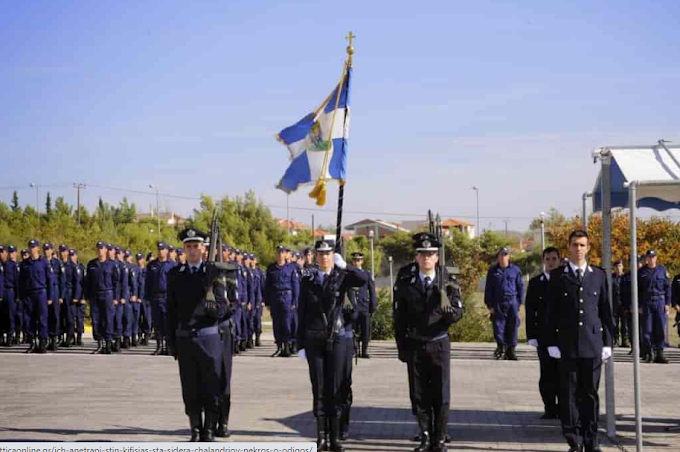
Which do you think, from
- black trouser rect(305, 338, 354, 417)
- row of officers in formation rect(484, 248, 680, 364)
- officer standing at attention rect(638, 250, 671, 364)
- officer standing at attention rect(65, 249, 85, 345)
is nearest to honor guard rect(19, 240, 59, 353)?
officer standing at attention rect(65, 249, 85, 345)

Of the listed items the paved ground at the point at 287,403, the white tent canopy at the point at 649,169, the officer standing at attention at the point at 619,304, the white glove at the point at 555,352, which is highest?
the white tent canopy at the point at 649,169

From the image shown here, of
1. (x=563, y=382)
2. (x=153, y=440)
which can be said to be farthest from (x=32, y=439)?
(x=563, y=382)

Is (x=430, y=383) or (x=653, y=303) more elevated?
(x=653, y=303)

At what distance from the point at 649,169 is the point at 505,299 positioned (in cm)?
879

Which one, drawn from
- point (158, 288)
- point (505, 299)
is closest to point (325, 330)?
point (505, 299)

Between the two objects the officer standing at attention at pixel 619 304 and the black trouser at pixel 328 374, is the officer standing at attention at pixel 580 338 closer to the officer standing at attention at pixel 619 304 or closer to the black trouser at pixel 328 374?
the black trouser at pixel 328 374

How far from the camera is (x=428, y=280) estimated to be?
9.73m

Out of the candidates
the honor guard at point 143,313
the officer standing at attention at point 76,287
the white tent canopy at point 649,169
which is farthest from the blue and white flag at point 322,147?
the honor guard at point 143,313

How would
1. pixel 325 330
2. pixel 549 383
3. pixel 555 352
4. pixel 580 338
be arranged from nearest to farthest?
pixel 580 338
pixel 555 352
pixel 325 330
pixel 549 383

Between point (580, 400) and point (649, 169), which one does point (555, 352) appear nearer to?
point (580, 400)

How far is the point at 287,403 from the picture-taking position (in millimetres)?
12922

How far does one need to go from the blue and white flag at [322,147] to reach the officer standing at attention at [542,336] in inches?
101

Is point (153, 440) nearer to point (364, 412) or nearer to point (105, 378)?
point (364, 412)

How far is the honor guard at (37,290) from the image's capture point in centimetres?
2050
